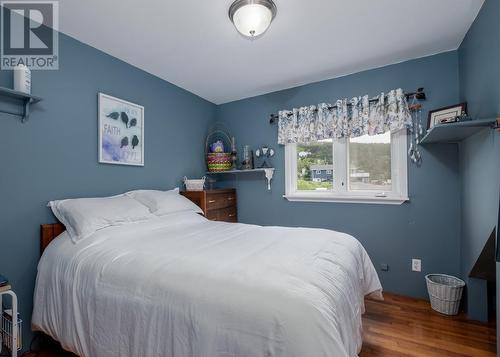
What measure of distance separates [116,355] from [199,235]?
0.86 metres

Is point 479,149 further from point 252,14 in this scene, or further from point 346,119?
point 252,14

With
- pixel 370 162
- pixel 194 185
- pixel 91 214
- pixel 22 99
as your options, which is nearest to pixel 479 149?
pixel 370 162

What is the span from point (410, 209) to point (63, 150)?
328 cm

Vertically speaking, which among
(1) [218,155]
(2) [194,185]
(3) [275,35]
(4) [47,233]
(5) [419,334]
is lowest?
(5) [419,334]

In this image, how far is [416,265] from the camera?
2480 millimetres

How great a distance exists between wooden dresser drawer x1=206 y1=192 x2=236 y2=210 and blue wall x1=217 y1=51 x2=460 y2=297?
756 mm

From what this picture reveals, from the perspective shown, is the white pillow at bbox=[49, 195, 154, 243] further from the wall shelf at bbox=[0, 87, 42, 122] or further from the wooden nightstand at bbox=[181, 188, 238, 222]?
the wooden nightstand at bbox=[181, 188, 238, 222]

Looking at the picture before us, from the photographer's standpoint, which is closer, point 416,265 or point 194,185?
point 416,265

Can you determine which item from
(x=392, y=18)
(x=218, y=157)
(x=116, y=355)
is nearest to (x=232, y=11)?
(x=392, y=18)

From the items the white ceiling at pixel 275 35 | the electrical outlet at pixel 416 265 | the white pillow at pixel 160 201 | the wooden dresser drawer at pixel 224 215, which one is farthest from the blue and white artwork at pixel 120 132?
the electrical outlet at pixel 416 265

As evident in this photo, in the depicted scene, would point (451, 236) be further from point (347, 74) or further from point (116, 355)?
point (116, 355)

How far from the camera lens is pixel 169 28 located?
196cm

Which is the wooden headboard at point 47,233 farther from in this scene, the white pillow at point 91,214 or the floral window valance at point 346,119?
the floral window valance at point 346,119

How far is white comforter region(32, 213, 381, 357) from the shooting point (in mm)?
923
